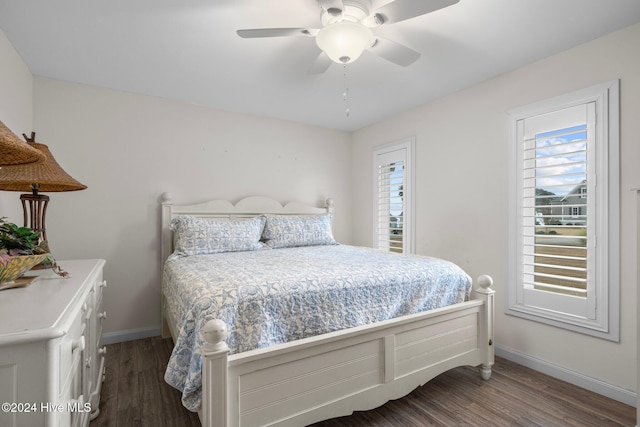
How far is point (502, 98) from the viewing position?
2668mm

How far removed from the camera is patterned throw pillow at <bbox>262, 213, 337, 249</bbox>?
3.24m

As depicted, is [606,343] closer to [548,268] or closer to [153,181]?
[548,268]

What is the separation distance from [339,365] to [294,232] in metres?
1.83

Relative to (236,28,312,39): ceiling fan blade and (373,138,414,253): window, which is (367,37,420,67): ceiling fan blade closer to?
(236,28,312,39): ceiling fan blade

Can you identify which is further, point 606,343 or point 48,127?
point 48,127

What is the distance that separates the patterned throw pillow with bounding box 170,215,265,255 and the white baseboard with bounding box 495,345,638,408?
237 cm

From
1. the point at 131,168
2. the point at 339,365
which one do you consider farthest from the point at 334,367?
the point at 131,168

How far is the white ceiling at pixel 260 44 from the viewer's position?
1805 millimetres

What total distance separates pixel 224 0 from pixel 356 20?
2.41 ft

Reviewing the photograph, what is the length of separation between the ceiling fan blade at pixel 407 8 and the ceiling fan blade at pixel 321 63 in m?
0.45

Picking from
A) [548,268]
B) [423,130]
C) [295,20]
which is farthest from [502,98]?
[295,20]

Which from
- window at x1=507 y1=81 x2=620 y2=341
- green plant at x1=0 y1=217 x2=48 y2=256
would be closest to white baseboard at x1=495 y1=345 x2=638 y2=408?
window at x1=507 y1=81 x2=620 y2=341

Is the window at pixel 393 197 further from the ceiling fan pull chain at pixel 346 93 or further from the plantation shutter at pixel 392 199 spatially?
the ceiling fan pull chain at pixel 346 93

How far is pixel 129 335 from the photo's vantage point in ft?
9.79
